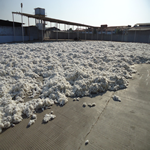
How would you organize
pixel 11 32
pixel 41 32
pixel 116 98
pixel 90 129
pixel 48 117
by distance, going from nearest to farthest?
1. pixel 90 129
2. pixel 48 117
3. pixel 116 98
4. pixel 11 32
5. pixel 41 32

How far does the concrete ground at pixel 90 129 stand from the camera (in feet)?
6.27

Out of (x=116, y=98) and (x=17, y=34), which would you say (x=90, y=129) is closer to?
(x=116, y=98)

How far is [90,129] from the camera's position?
2186 mm

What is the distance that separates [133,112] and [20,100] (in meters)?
2.67

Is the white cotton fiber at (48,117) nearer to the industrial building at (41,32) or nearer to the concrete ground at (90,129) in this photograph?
the concrete ground at (90,129)

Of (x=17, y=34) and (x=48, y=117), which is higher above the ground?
(x=17, y=34)

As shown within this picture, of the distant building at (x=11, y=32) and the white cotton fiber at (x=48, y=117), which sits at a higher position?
the distant building at (x=11, y=32)

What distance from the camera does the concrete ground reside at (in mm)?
1910

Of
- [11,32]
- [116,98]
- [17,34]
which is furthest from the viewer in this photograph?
[17,34]

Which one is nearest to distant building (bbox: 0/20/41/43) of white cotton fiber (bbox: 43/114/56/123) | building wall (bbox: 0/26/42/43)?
building wall (bbox: 0/26/42/43)

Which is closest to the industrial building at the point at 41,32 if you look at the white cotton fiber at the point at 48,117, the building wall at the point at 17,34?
the building wall at the point at 17,34

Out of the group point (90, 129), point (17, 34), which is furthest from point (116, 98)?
point (17, 34)

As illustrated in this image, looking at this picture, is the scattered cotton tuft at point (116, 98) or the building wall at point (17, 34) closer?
the scattered cotton tuft at point (116, 98)

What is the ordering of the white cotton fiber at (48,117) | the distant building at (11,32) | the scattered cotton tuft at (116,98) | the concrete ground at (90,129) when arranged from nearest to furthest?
the concrete ground at (90,129) < the white cotton fiber at (48,117) < the scattered cotton tuft at (116,98) < the distant building at (11,32)
